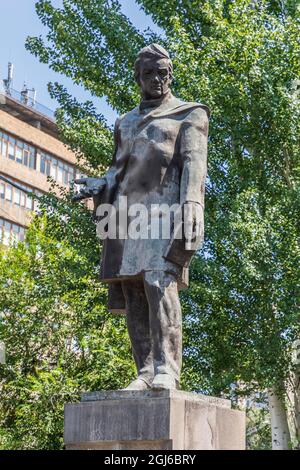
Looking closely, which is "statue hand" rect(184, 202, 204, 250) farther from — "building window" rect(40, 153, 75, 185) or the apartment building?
"building window" rect(40, 153, 75, 185)

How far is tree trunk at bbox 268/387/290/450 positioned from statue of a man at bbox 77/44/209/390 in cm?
1680

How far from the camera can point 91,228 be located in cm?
2459

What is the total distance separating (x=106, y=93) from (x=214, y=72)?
3.34 meters

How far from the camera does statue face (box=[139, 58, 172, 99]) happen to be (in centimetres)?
918

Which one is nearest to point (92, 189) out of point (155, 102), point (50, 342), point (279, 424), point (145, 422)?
point (155, 102)

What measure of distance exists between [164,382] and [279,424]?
59.3ft

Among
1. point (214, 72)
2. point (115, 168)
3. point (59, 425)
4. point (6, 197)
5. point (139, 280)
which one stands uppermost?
point (6, 197)

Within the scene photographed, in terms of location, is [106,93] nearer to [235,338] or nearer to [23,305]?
[235,338]

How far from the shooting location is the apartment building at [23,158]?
62.2 meters

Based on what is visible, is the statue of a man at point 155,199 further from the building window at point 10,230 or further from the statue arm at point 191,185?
the building window at point 10,230

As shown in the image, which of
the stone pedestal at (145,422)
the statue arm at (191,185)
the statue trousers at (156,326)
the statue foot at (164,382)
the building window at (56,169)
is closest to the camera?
the stone pedestal at (145,422)

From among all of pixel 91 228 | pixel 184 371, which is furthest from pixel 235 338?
pixel 91 228

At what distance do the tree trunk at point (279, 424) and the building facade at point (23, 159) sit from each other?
116 ft

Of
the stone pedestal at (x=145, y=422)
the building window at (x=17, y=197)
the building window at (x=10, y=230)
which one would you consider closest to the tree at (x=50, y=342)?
the stone pedestal at (x=145, y=422)
